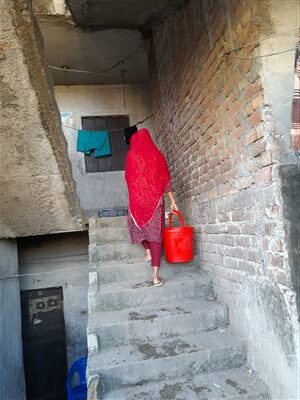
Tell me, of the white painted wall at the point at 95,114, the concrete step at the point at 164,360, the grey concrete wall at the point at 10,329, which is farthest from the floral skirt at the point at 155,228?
the white painted wall at the point at 95,114

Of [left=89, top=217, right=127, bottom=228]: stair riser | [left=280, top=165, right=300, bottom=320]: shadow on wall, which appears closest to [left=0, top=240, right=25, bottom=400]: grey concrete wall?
[left=89, top=217, right=127, bottom=228]: stair riser

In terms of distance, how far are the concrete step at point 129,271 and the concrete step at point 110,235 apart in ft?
1.48

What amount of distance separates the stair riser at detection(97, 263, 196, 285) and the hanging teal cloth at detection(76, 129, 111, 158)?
12.8ft

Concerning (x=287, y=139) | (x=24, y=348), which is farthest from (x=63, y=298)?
(x=287, y=139)

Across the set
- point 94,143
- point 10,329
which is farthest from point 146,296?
point 94,143

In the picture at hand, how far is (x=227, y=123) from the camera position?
109 inches

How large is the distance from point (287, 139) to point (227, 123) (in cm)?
70

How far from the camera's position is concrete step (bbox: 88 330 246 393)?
8.40 ft

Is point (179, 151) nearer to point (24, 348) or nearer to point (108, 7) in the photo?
point (108, 7)

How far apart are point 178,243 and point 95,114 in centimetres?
463

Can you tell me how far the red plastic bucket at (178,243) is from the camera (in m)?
3.46

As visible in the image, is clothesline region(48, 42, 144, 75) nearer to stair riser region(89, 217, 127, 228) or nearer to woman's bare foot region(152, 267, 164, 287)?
stair riser region(89, 217, 127, 228)

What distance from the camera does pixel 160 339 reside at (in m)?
2.95

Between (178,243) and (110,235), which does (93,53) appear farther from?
(178,243)
